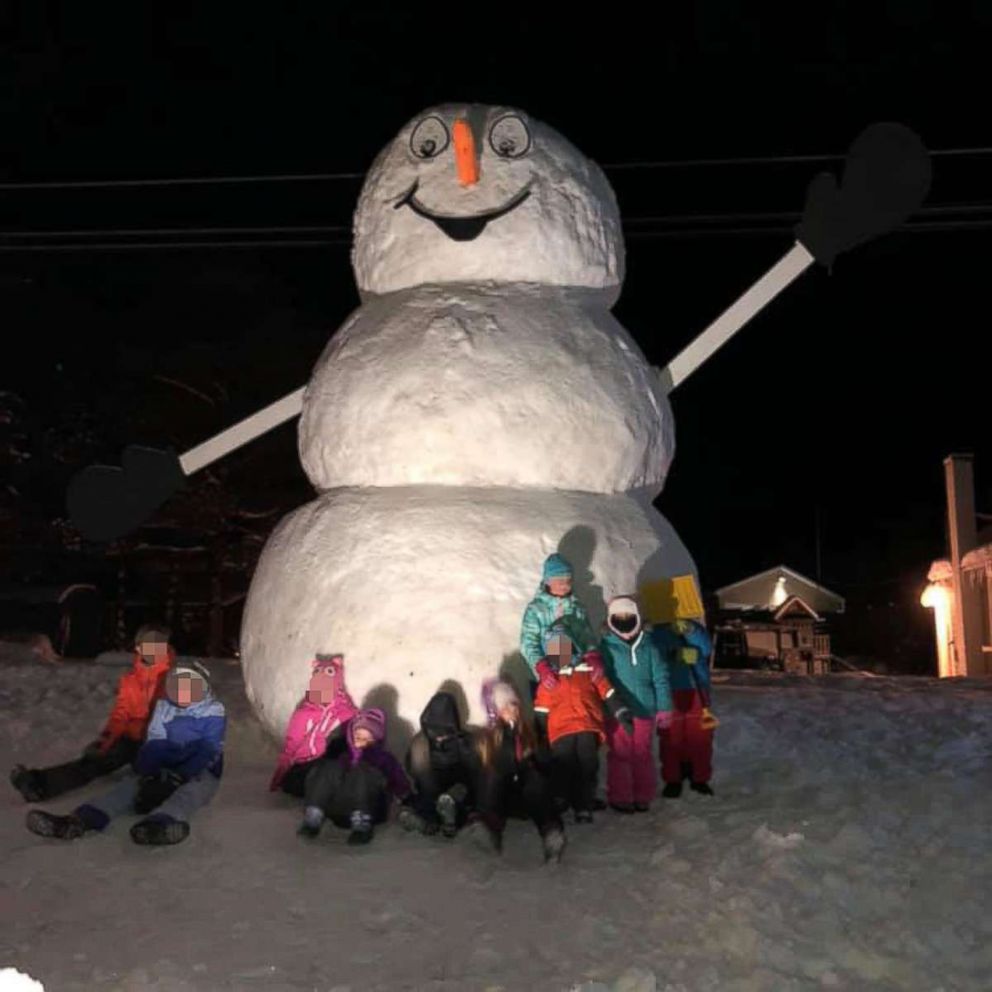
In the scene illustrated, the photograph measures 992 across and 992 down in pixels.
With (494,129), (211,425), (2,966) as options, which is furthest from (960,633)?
(2,966)

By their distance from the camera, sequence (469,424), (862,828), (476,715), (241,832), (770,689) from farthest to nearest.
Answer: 1. (770,689)
2. (469,424)
3. (476,715)
4. (241,832)
5. (862,828)

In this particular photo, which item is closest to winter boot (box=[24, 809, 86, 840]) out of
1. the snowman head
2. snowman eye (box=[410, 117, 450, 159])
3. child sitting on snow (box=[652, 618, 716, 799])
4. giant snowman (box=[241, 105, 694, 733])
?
giant snowman (box=[241, 105, 694, 733])

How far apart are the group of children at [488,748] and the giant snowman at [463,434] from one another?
0.78 feet

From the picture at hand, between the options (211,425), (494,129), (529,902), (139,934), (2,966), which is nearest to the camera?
(2,966)

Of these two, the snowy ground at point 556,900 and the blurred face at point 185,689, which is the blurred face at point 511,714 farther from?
the blurred face at point 185,689

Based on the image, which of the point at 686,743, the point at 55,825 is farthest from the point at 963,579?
the point at 55,825

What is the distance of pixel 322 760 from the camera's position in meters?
4.82

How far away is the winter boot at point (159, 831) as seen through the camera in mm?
4543

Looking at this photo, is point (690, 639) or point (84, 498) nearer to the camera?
point (690, 639)

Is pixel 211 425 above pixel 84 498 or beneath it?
above

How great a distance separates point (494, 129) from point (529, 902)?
12.9 feet

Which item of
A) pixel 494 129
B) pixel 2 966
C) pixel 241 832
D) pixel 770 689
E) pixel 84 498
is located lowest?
pixel 2 966

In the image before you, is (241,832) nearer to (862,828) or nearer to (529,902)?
(529,902)

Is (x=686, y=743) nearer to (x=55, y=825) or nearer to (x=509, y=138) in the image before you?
(x=55, y=825)
